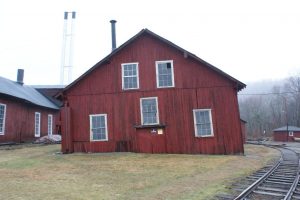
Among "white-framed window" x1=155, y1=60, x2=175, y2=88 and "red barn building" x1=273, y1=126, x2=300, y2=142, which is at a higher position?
"white-framed window" x1=155, y1=60, x2=175, y2=88

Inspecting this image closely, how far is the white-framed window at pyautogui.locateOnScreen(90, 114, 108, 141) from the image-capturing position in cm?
2266

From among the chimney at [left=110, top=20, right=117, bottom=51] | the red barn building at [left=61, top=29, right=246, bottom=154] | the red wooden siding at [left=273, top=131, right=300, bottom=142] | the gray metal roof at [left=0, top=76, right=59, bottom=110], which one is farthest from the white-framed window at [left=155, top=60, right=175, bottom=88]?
the red wooden siding at [left=273, top=131, right=300, bottom=142]

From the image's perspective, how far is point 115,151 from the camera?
22.5 m

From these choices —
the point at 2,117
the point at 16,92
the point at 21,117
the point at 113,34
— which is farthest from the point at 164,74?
the point at 16,92

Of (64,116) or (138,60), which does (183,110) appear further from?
(64,116)

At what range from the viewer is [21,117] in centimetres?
2944

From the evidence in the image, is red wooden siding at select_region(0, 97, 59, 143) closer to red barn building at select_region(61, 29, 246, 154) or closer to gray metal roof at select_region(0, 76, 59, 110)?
gray metal roof at select_region(0, 76, 59, 110)

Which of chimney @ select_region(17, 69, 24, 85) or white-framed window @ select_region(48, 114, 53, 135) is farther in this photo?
chimney @ select_region(17, 69, 24, 85)

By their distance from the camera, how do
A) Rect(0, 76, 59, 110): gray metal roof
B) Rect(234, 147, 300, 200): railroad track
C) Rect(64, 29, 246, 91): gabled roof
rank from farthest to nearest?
Rect(0, 76, 59, 110): gray metal roof → Rect(64, 29, 246, 91): gabled roof → Rect(234, 147, 300, 200): railroad track

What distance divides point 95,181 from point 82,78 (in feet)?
39.0

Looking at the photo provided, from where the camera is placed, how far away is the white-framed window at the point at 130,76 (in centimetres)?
2303

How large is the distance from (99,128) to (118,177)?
31.8ft

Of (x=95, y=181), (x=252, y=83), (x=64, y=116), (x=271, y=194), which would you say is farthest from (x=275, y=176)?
(x=252, y=83)

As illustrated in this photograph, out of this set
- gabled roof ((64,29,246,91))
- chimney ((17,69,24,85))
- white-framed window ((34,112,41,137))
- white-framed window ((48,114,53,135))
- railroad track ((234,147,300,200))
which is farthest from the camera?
chimney ((17,69,24,85))
